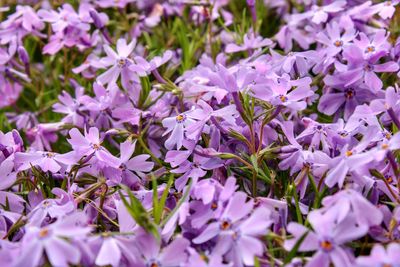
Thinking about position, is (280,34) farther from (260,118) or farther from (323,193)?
(323,193)

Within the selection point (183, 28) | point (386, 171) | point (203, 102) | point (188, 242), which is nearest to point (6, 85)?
point (183, 28)

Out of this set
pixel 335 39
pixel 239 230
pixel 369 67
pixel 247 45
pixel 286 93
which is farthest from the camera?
pixel 247 45

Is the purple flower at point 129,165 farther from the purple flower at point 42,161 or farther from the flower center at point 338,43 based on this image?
the flower center at point 338,43

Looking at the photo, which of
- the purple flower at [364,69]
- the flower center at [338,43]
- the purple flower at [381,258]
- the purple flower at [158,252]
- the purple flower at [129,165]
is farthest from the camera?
the flower center at [338,43]

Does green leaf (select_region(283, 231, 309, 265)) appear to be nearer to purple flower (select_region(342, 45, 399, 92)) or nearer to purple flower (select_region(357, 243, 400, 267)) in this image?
purple flower (select_region(357, 243, 400, 267))

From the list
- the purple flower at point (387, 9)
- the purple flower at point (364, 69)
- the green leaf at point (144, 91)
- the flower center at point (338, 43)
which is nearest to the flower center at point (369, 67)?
the purple flower at point (364, 69)

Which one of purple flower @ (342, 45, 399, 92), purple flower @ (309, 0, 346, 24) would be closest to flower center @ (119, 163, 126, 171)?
purple flower @ (342, 45, 399, 92)

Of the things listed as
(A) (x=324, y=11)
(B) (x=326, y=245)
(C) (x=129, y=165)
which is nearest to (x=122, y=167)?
(C) (x=129, y=165)

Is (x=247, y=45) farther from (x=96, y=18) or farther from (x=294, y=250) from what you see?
(x=294, y=250)
